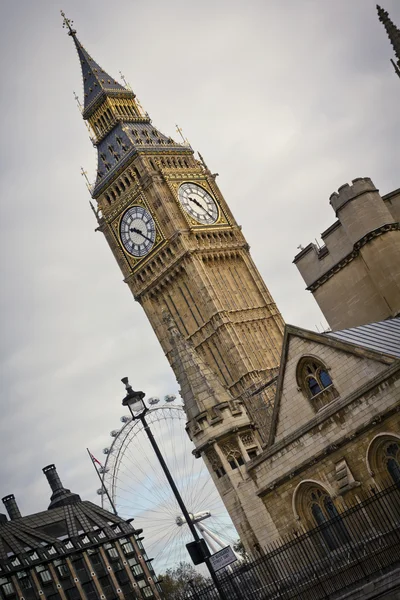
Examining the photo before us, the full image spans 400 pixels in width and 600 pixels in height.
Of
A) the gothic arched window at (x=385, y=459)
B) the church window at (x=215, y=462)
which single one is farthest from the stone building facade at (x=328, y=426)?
the church window at (x=215, y=462)

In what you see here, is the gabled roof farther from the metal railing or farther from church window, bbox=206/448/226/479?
the metal railing

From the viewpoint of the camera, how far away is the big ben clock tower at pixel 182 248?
87.4 meters

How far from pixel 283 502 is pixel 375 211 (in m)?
16.6

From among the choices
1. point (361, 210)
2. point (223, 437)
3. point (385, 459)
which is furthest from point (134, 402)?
point (361, 210)

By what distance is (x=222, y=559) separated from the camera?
86.7 feet

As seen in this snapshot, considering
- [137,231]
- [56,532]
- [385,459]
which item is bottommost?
[385,459]

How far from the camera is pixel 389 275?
40.6 m

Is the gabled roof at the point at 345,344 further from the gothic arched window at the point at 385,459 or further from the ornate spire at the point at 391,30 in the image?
the ornate spire at the point at 391,30

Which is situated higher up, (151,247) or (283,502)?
(151,247)

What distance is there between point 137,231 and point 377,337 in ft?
216

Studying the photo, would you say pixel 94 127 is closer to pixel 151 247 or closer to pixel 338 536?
pixel 151 247

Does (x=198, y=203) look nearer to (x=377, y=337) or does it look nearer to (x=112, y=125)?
(x=112, y=125)

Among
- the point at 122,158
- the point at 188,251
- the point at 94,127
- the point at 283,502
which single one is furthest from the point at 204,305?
the point at 283,502

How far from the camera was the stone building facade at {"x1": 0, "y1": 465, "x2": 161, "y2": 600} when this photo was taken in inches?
3091
